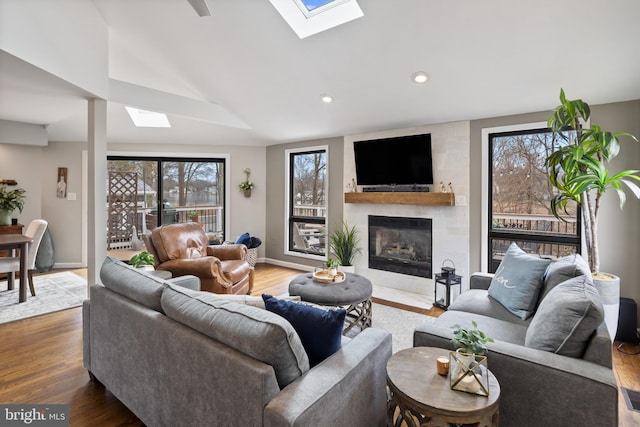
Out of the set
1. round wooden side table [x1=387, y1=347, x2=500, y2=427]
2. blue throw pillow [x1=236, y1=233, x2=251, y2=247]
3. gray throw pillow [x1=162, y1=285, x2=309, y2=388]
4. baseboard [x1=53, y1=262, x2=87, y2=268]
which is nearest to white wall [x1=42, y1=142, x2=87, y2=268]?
baseboard [x1=53, y1=262, x2=87, y2=268]

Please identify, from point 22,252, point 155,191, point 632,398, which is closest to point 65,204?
point 155,191

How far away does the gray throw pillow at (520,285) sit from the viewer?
7.33ft

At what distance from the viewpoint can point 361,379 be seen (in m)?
1.42

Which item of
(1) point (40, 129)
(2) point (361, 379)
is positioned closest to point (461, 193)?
(2) point (361, 379)

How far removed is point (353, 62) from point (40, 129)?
4950 millimetres

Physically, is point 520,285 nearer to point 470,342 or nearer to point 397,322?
point 470,342

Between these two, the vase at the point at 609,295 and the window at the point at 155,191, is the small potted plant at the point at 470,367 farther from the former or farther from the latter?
the window at the point at 155,191

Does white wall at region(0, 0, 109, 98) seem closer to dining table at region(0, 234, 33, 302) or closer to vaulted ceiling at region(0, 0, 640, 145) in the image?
vaulted ceiling at region(0, 0, 640, 145)

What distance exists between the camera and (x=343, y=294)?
109 inches

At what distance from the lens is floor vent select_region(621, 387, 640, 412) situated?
6.70 ft

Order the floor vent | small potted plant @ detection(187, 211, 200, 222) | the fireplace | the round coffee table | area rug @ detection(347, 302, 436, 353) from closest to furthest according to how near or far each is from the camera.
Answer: the floor vent < the round coffee table < area rug @ detection(347, 302, 436, 353) < the fireplace < small potted plant @ detection(187, 211, 200, 222)

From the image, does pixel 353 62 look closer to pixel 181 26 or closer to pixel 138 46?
pixel 181 26

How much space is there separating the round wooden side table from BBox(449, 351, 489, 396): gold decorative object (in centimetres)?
2

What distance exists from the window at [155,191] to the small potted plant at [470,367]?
4.88 m
